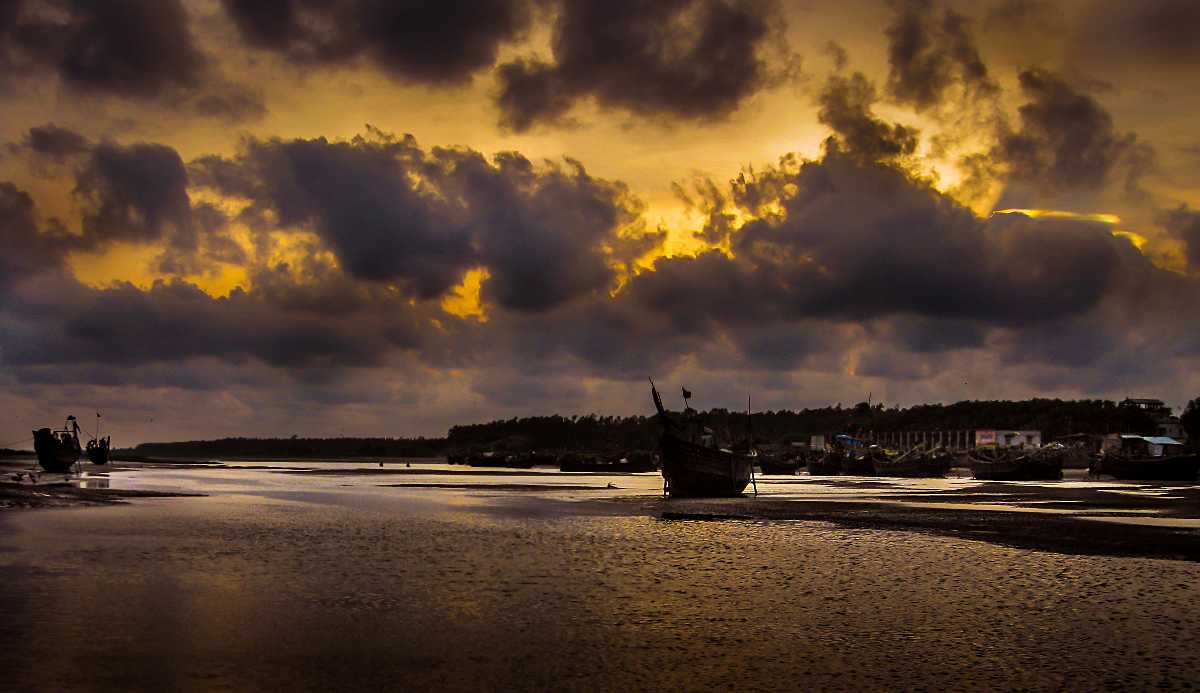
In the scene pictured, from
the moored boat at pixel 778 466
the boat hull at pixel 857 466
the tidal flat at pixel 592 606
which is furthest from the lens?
the moored boat at pixel 778 466

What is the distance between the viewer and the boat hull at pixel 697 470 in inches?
2462

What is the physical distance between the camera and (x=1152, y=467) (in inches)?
4031

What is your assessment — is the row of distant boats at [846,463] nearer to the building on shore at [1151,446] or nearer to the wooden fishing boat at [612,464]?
the building on shore at [1151,446]

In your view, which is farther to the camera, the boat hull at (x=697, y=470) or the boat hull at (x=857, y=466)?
the boat hull at (x=857, y=466)

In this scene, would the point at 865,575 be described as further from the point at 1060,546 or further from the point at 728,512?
the point at 728,512

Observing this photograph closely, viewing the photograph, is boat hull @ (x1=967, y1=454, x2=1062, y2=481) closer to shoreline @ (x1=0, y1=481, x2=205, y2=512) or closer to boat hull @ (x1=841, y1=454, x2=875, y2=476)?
boat hull @ (x1=841, y1=454, x2=875, y2=476)

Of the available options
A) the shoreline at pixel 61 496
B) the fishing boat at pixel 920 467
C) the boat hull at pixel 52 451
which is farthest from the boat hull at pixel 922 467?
the boat hull at pixel 52 451

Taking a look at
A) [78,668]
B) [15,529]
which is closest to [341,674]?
[78,668]

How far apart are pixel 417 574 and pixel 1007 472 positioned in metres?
102

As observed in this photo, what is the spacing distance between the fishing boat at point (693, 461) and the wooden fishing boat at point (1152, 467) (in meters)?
57.6

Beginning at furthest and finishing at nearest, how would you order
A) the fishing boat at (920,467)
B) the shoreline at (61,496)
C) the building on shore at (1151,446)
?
the fishing boat at (920,467) → the building on shore at (1151,446) → the shoreline at (61,496)

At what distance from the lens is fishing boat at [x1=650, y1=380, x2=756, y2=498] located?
6181 centimetres

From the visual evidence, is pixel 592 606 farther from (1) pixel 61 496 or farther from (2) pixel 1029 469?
(2) pixel 1029 469

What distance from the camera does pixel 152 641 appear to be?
16.0m
